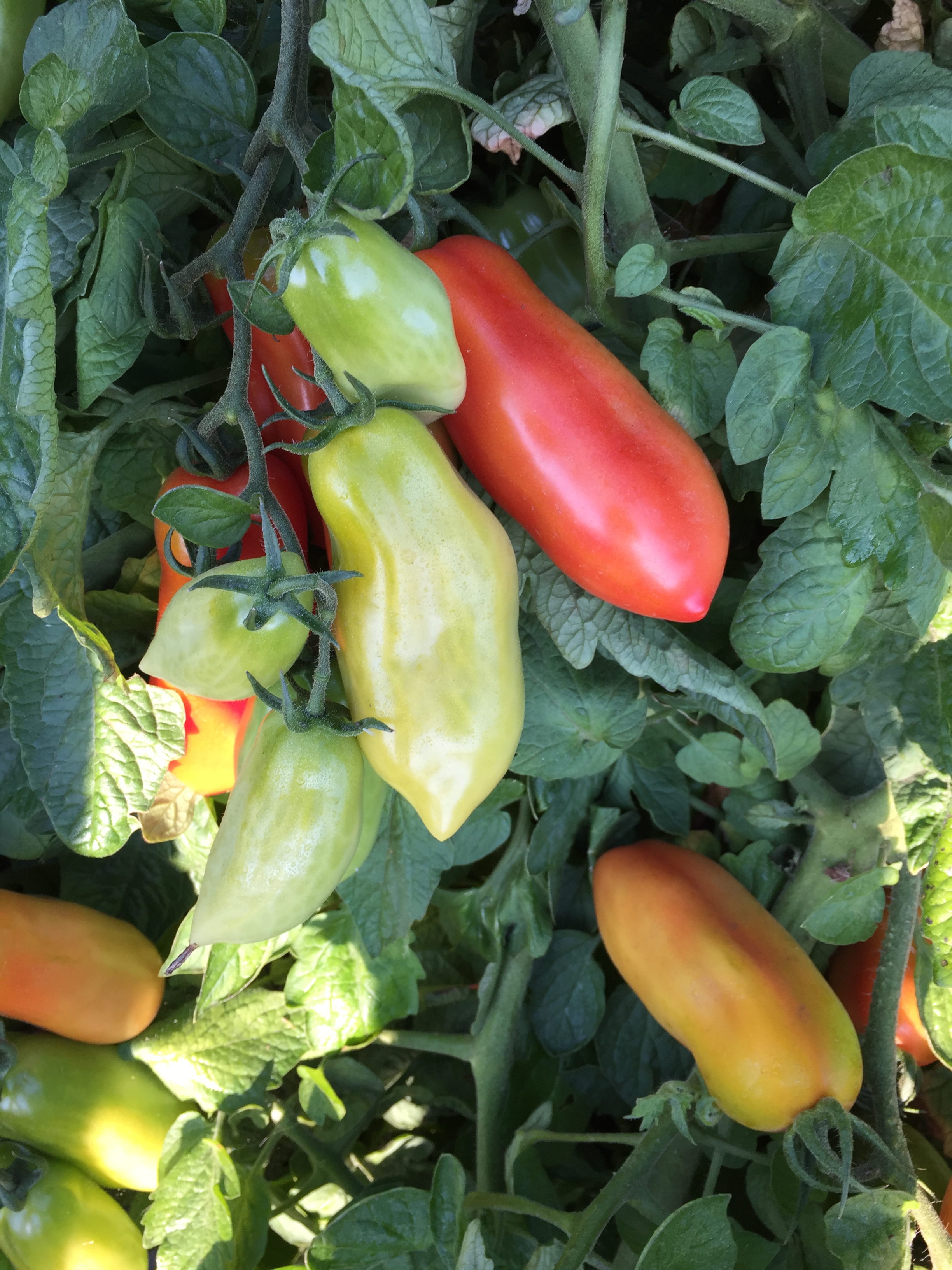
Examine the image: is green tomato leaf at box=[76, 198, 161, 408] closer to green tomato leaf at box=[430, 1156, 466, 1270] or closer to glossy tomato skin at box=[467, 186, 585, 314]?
glossy tomato skin at box=[467, 186, 585, 314]

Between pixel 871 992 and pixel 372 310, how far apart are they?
0.68 meters

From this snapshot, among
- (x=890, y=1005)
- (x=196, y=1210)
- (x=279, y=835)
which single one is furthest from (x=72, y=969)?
(x=890, y=1005)

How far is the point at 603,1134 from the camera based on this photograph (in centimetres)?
77

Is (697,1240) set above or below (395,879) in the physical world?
below

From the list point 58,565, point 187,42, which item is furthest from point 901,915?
point 187,42

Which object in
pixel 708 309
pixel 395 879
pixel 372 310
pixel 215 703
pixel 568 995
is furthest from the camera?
pixel 568 995

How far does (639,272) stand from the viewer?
54 centimetres

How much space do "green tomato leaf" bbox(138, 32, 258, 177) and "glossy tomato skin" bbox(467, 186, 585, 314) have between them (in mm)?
178

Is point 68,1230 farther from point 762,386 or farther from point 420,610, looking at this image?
point 762,386

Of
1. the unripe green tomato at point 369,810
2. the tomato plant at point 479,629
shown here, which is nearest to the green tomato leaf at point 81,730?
the tomato plant at point 479,629

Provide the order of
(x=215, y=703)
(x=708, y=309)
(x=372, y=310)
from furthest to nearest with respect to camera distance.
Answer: (x=215, y=703) < (x=708, y=309) < (x=372, y=310)

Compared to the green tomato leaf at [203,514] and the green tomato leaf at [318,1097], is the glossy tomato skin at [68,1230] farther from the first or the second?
the green tomato leaf at [203,514]

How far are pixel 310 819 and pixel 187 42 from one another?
1.43ft

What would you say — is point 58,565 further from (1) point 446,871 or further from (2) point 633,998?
(2) point 633,998
